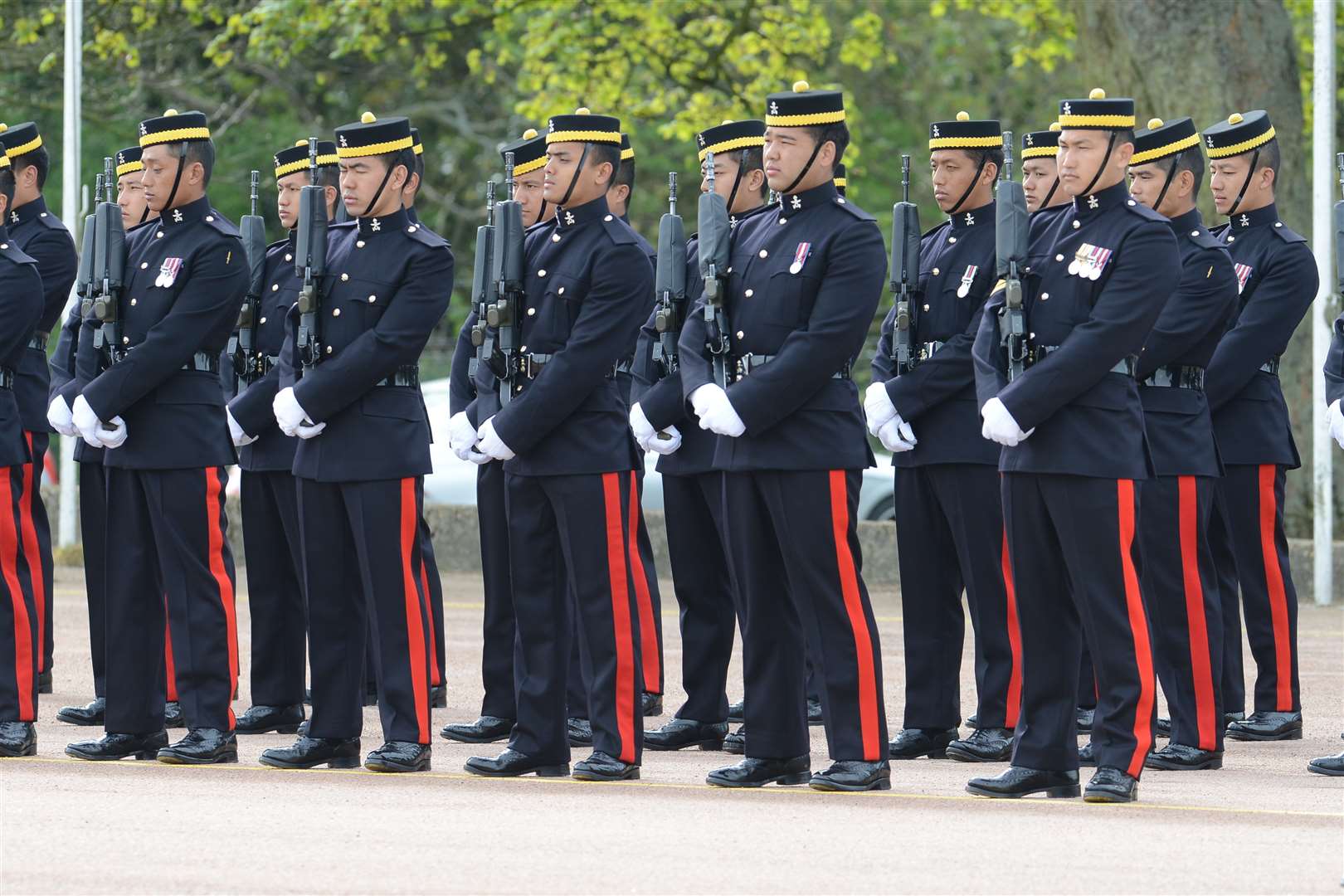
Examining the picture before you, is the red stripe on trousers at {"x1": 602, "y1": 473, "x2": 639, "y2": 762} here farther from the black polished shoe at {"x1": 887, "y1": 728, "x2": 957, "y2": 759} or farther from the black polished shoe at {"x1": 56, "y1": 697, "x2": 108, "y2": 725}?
the black polished shoe at {"x1": 56, "y1": 697, "x2": 108, "y2": 725}

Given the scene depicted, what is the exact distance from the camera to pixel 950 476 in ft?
27.7

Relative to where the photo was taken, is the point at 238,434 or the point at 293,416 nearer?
the point at 293,416

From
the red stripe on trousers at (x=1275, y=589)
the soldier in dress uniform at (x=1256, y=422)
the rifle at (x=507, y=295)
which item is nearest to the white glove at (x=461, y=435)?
the rifle at (x=507, y=295)

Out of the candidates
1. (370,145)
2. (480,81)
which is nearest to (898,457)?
(370,145)

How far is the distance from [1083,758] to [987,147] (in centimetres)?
212

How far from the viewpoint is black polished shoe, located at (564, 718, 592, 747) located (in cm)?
870

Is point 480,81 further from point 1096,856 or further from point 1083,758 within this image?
point 1096,856

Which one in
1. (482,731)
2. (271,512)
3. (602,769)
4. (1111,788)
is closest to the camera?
(1111,788)

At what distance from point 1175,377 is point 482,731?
2.75 metres

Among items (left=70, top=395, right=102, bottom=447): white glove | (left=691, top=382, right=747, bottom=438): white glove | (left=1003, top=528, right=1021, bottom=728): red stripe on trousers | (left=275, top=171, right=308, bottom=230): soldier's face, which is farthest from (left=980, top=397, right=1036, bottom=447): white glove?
(left=275, top=171, right=308, bottom=230): soldier's face

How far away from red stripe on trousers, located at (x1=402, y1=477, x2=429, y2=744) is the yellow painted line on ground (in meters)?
0.20

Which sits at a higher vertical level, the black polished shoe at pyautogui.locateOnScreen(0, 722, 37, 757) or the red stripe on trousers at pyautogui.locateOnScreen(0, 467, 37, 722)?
the red stripe on trousers at pyautogui.locateOnScreen(0, 467, 37, 722)

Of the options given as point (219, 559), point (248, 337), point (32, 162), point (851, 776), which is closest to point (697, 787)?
point (851, 776)

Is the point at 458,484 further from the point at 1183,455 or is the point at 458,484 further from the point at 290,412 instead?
the point at 290,412
